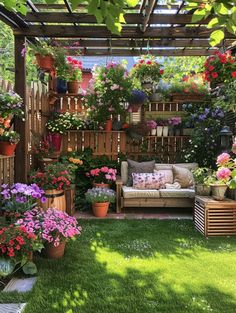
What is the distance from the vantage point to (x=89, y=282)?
3.43 meters

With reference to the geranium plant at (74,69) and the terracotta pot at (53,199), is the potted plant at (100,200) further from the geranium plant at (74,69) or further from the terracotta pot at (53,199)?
the geranium plant at (74,69)

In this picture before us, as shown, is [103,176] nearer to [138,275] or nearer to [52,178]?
[52,178]

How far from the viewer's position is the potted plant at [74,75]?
7.01m

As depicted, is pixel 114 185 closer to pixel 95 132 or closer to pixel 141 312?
pixel 95 132

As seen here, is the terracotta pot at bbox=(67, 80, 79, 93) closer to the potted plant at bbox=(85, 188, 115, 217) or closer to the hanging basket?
the hanging basket

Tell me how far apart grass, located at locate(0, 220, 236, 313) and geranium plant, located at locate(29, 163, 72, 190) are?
0.78 m

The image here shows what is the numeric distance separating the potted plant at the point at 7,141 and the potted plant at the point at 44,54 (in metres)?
2.02

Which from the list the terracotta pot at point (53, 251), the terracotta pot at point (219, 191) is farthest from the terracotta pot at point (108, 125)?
the terracotta pot at point (53, 251)

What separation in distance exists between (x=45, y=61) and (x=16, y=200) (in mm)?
3029

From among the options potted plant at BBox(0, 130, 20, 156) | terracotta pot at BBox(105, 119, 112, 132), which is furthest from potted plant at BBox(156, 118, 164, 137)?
potted plant at BBox(0, 130, 20, 156)

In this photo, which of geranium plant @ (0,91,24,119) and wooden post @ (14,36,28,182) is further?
wooden post @ (14,36,28,182)

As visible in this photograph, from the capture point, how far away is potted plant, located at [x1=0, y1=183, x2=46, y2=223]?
406 cm

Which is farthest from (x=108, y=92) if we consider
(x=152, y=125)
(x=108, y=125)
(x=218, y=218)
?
(x=218, y=218)

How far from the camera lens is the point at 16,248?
3.36 m
